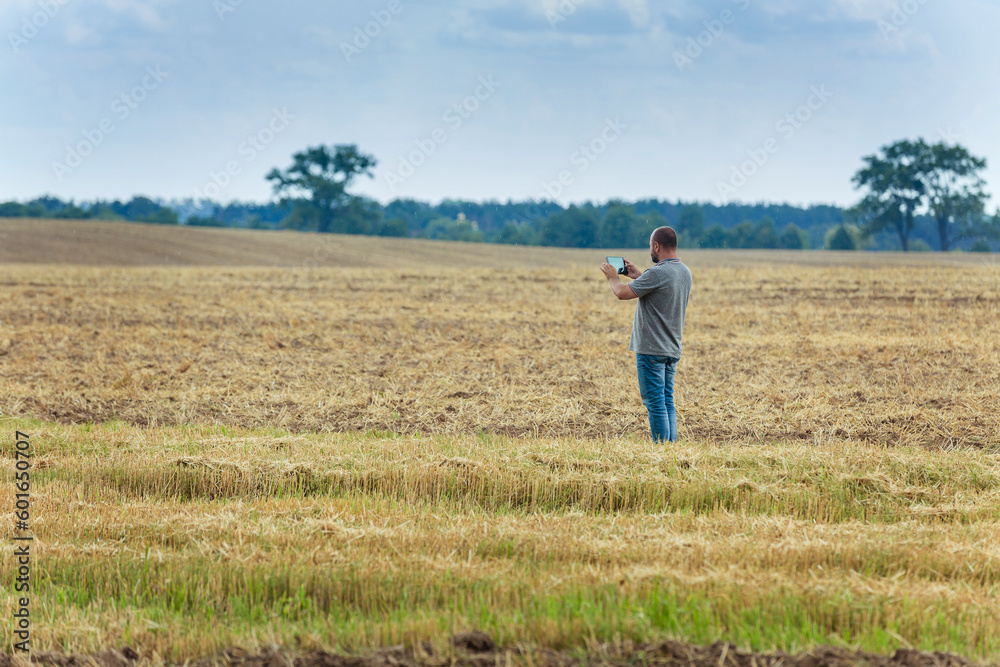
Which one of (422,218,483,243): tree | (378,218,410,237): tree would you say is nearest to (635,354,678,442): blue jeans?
(422,218,483,243): tree

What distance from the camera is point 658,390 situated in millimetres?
8391

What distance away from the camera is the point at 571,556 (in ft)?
18.5

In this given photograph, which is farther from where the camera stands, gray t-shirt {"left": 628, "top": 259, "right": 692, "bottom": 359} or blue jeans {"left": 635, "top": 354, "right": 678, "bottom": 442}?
blue jeans {"left": 635, "top": 354, "right": 678, "bottom": 442}

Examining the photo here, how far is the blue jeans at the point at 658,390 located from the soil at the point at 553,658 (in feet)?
14.1

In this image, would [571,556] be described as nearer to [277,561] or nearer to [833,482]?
[277,561]

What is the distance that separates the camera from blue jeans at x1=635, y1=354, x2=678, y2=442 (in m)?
8.30

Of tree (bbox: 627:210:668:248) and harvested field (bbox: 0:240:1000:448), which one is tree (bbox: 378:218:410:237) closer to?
tree (bbox: 627:210:668:248)

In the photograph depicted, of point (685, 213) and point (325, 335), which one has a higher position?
point (685, 213)

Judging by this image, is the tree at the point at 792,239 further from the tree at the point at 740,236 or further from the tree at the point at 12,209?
the tree at the point at 12,209

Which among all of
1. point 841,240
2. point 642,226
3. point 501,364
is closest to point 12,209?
point 642,226

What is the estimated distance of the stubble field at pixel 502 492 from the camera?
15.2ft

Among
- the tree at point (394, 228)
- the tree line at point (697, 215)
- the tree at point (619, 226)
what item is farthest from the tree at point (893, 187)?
the tree at point (394, 228)

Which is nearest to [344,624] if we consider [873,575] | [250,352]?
[873,575]

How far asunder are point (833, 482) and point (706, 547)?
2307 mm
